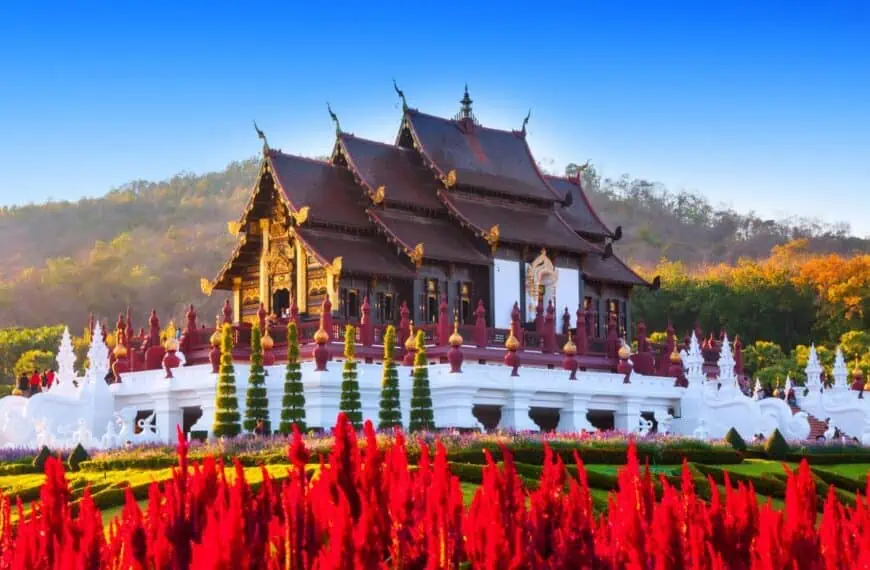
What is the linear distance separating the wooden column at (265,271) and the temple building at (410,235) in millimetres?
37

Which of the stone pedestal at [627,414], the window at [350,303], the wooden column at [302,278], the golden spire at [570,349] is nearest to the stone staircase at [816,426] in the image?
the stone pedestal at [627,414]

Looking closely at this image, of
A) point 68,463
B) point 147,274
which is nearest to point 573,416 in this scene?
point 68,463

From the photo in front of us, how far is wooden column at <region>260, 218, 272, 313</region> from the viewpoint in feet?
132

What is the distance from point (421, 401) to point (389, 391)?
0.70m

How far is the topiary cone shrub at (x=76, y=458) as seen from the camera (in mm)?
28984

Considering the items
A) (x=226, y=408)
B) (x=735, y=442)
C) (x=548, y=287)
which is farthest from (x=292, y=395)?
(x=548, y=287)

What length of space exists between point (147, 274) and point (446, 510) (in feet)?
310

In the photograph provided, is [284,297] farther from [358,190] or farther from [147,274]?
[147,274]

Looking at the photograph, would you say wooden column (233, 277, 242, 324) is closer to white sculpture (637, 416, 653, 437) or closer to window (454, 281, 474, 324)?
window (454, 281, 474, 324)

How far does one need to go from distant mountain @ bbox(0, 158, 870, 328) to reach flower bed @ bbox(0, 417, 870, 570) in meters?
87.1

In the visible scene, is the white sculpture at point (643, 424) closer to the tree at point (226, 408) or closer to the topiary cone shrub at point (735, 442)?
the topiary cone shrub at point (735, 442)

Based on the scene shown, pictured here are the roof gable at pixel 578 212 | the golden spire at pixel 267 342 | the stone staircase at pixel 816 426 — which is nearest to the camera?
the golden spire at pixel 267 342

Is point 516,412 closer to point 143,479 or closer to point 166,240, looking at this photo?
point 143,479

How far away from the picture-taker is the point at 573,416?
36.2 metres
